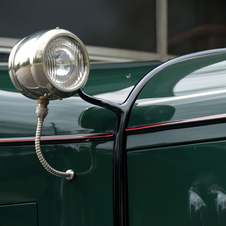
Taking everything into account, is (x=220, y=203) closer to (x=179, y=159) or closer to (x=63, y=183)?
(x=179, y=159)

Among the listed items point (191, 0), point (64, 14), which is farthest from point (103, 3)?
point (191, 0)

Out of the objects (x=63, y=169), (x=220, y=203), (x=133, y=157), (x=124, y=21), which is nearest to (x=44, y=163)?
(x=63, y=169)

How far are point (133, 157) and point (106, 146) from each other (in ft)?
0.30

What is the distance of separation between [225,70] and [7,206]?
0.84 meters

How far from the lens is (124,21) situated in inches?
94.7

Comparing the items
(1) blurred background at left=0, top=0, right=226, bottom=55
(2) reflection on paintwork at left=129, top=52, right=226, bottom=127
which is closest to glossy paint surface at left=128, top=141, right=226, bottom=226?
(2) reflection on paintwork at left=129, top=52, right=226, bottom=127

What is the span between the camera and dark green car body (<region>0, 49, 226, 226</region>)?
820 mm

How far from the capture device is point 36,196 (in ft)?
3.06

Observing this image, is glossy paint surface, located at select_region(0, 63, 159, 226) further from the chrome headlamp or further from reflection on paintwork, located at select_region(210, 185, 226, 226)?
reflection on paintwork, located at select_region(210, 185, 226, 226)

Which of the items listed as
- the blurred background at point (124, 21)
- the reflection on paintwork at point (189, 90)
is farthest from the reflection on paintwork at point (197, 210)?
the blurred background at point (124, 21)

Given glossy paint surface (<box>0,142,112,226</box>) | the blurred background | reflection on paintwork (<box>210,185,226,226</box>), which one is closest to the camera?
reflection on paintwork (<box>210,185,226,226</box>)

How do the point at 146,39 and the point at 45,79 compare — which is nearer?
the point at 45,79

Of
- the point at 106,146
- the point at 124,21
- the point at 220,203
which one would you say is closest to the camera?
the point at 220,203

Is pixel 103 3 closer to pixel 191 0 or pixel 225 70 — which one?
pixel 191 0
